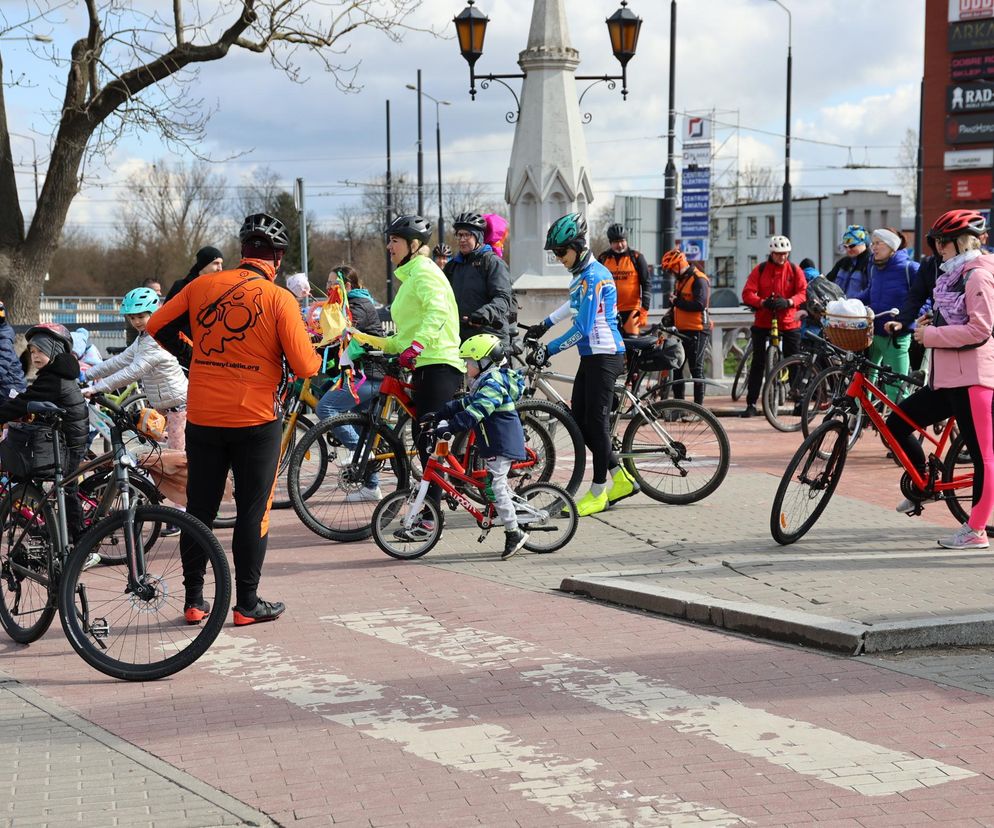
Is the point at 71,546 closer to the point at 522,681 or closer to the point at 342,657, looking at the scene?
the point at 342,657

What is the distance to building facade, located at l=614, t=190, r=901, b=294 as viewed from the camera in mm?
97500

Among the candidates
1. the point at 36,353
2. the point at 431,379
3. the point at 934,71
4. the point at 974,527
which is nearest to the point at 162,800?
the point at 36,353

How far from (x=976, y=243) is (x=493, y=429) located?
3095 mm

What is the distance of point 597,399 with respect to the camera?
9.44 metres

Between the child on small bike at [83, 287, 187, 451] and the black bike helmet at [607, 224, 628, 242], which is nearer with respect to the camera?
the child on small bike at [83, 287, 187, 451]

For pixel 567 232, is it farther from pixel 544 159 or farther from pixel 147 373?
pixel 544 159

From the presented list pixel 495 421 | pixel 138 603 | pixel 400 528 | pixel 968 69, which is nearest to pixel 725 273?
pixel 968 69

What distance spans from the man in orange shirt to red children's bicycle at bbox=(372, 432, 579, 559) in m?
1.73

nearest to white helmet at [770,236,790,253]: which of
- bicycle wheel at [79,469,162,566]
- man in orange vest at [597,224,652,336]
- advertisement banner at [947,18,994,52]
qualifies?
man in orange vest at [597,224,652,336]

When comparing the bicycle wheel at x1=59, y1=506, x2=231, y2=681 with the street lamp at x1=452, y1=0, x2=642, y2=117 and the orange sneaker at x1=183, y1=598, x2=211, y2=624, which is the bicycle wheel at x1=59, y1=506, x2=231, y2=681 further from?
the street lamp at x1=452, y1=0, x2=642, y2=117

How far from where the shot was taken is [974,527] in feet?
27.1

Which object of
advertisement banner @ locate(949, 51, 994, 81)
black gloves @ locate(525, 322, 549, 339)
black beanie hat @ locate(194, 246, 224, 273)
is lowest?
black gloves @ locate(525, 322, 549, 339)

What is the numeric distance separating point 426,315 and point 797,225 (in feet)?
328

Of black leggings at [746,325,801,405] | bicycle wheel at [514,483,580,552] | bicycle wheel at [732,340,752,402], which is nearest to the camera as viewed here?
bicycle wheel at [514,483,580,552]
